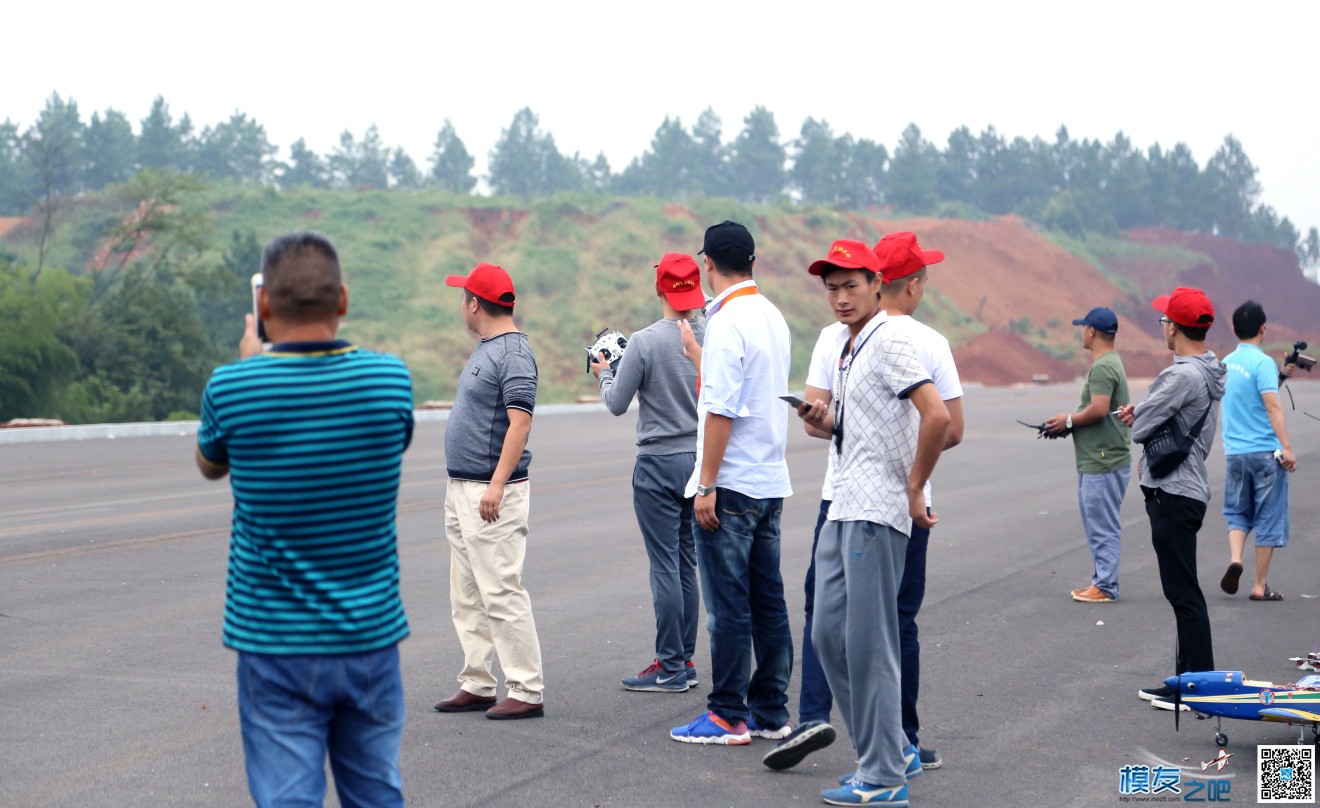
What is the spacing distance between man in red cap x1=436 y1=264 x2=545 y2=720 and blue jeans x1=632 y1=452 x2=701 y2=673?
2.26ft

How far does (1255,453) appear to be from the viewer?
904 cm

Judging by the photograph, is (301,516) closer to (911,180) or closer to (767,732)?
(767,732)

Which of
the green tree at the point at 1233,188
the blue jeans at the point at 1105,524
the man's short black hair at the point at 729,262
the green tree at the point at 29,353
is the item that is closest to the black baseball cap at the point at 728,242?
the man's short black hair at the point at 729,262

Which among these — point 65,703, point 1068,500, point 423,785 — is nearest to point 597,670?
point 423,785

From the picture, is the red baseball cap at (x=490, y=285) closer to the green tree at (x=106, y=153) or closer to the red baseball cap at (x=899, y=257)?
the red baseball cap at (x=899, y=257)

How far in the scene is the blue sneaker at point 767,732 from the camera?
5836mm

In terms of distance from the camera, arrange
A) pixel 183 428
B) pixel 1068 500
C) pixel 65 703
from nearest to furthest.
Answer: pixel 65 703 < pixel 1068 500 < pixel 183 428

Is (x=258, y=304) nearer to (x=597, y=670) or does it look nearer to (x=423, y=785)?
(x=423, y=785)

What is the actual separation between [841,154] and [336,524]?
468 ft

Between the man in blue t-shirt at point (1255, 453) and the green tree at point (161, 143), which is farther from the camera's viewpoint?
the green tree at point (161, 143)

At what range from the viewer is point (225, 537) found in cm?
1257

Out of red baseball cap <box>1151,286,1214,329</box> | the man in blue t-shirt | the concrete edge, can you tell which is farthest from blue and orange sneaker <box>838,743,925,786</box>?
the concrete edge

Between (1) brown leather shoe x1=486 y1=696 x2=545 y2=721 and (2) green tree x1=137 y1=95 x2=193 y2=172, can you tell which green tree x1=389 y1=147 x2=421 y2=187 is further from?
(1) brown leather shoe x1=486 y1=696 x2=545 y2=721

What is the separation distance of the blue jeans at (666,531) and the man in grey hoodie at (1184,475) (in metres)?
2.26
